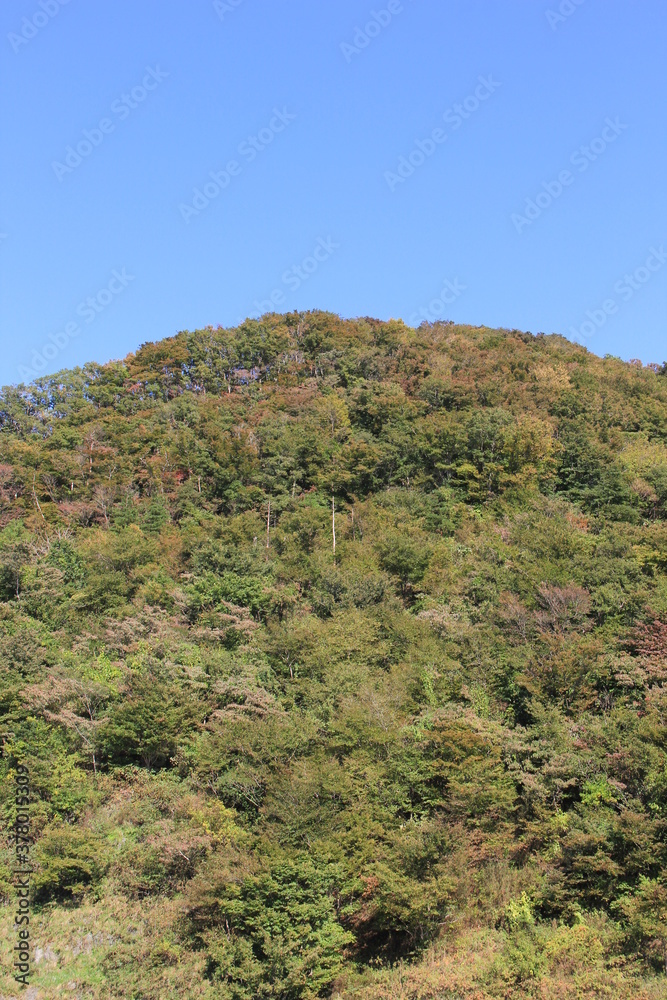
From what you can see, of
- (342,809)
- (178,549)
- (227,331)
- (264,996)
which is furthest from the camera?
(227,331)

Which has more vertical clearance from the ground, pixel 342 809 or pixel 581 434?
pixel 581 434

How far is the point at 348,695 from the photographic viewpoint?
26125 millimetres

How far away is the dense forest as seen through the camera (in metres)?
19.0

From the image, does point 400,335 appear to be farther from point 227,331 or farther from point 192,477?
point 192,477

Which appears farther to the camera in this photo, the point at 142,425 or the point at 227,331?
the point at 227,331

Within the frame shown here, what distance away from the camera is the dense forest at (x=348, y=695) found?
19016 millimetres

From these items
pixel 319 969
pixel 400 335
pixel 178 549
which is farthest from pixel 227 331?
pixel 319 969

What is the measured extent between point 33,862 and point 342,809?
35.2ft

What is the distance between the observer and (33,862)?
24.3 meters

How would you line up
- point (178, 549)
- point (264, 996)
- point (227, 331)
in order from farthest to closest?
1. point (227, 331)
2. point (178, 549)
3. point (264, 996)
